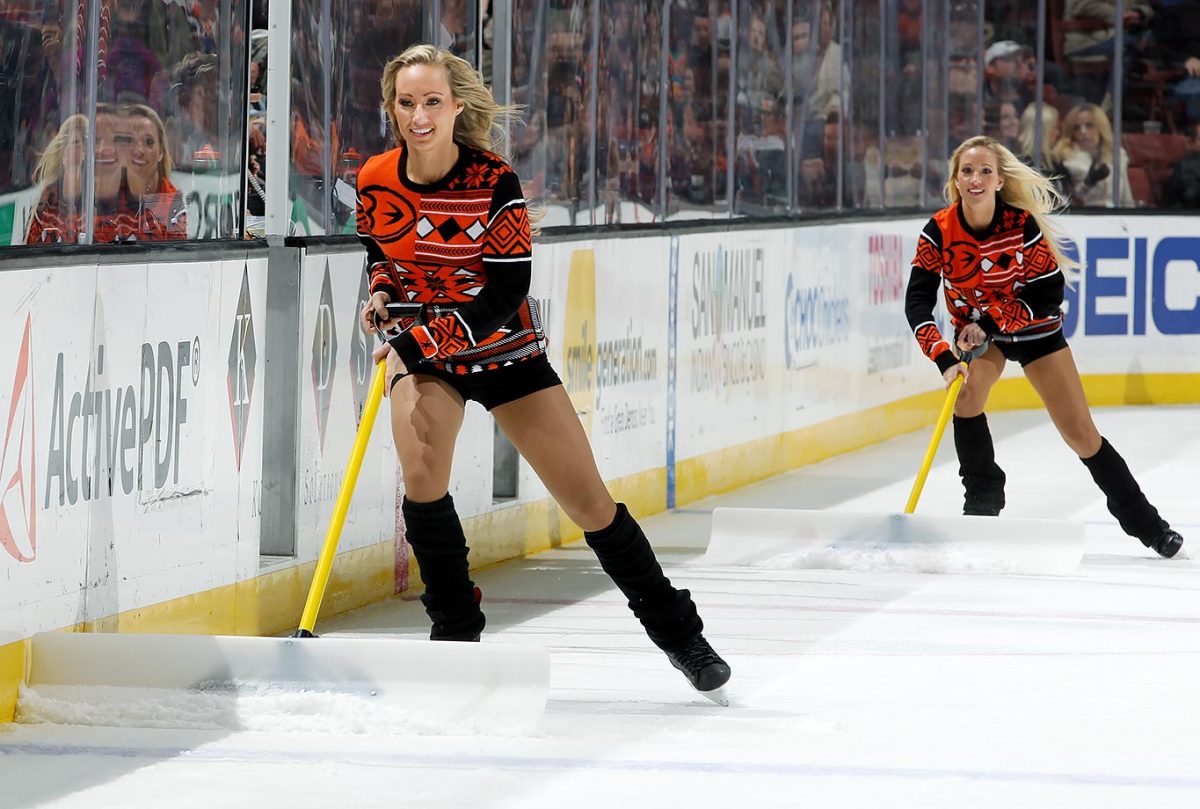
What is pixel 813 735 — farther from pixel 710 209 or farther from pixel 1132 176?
pixel 1132 176

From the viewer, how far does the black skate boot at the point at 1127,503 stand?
830 centimetres

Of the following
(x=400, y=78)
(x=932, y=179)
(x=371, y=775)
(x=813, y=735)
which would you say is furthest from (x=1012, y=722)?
(x=932, y=179)

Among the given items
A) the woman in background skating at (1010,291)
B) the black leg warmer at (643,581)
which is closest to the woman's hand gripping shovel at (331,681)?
the black leg warmer at (643,581)

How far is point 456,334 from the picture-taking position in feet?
16.5

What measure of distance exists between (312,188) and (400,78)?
1.74m

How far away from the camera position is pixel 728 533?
804 centimetres

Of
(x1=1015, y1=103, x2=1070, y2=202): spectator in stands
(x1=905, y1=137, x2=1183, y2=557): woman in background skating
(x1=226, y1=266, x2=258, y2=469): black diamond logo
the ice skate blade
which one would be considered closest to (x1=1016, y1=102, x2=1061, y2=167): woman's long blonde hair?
(x1=1015, y1=103, x2=1070, y2=202): spectator in stands

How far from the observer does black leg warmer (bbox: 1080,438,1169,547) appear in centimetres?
830

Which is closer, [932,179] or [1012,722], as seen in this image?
[1012,722]

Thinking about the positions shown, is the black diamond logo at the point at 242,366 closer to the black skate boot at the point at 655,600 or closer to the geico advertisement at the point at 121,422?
the geico advertisement at the point at 121,422

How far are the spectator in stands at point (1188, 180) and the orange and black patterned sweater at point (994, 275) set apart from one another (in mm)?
8715

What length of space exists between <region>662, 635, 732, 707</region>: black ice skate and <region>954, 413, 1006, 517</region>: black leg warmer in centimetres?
345

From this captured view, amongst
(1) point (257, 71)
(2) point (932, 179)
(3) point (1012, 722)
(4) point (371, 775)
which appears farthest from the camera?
(2) point (932, 179)

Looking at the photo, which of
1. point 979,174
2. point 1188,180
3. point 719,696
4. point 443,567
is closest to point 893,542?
point 979,174
